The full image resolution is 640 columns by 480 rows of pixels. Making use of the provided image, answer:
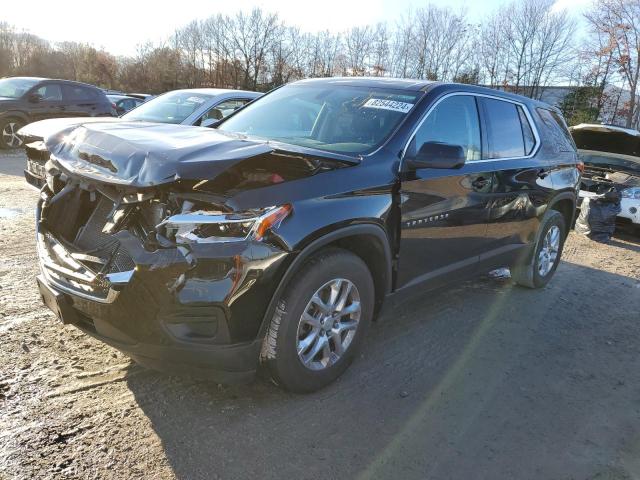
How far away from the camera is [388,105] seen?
376 cm

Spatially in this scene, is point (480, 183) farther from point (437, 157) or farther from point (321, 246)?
point (321, 246)

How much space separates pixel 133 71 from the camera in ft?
157

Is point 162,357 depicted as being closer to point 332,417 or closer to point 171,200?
point 171,200

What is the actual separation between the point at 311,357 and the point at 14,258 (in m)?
3.38

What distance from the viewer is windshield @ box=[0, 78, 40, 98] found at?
12.4 meters

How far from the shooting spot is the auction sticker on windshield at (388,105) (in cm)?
368

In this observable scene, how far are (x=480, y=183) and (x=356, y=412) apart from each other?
207 centimetres

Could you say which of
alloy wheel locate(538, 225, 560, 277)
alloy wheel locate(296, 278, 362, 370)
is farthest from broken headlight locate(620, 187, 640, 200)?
alloy wheel locate(296, 278, 362, 370)

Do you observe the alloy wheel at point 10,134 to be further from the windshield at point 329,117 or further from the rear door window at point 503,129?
the rear door window at point 503,129

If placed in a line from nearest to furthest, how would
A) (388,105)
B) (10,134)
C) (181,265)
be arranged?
(181,265) < (388,105) < (10,134)

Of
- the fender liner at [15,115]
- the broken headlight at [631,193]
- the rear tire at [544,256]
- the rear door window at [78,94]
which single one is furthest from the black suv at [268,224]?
the rear door window at [78,94]

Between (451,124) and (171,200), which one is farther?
(451,124)

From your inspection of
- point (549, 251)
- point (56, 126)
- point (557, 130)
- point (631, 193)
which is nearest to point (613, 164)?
point (631, 193)

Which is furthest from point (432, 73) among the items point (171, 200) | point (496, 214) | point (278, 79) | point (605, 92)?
point (171, 200)
